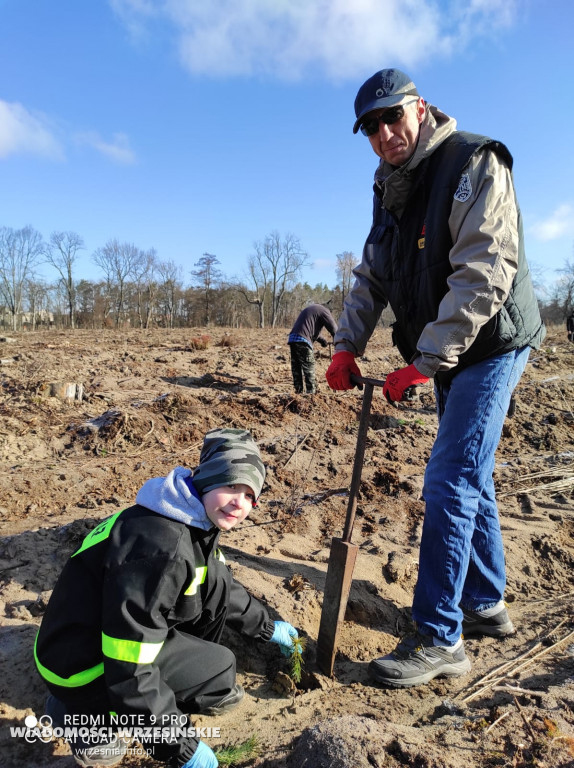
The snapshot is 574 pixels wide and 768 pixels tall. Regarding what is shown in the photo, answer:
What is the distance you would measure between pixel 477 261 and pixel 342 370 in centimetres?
99

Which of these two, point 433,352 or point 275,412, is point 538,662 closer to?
point 433,352

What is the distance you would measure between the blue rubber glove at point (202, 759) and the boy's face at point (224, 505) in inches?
32.2

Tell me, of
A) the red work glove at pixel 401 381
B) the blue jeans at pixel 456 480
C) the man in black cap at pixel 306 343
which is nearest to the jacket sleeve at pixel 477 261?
the red work glove at pixel 401 381

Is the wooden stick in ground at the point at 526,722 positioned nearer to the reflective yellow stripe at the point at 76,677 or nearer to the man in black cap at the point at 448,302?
the man in black cap at the point at 448,302

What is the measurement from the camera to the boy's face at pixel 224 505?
1.96 metres

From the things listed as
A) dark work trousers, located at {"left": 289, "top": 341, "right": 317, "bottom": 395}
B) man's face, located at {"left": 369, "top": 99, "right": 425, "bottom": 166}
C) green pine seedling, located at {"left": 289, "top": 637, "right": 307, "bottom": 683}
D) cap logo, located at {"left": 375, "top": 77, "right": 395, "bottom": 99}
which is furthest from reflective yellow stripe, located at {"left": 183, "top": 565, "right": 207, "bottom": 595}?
dark work trousers, located at {"left": 289, "top": 341, "right": 317, "bottom": 395}

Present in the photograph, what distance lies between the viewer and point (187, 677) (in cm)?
215

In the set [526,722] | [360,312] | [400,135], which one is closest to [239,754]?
[526,722]

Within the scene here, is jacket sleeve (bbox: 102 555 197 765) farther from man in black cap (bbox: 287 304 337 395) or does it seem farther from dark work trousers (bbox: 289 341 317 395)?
dark work trousers (bbox: 289 341 317 395)

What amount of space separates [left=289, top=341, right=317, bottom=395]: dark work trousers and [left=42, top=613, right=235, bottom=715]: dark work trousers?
619 cm

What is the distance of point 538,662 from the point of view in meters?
2.52

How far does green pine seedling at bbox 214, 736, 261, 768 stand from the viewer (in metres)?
2.02

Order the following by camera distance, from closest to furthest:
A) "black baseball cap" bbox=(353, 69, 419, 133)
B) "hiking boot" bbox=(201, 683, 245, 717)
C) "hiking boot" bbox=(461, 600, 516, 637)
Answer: "black baseball cap" bbox=(353, 69, 419, 133), "hiking boot" bbox=(201, 683, 245, 717), "hiking boot" bbox=(461, 600, 516, 637)

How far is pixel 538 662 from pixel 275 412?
4.65 m
